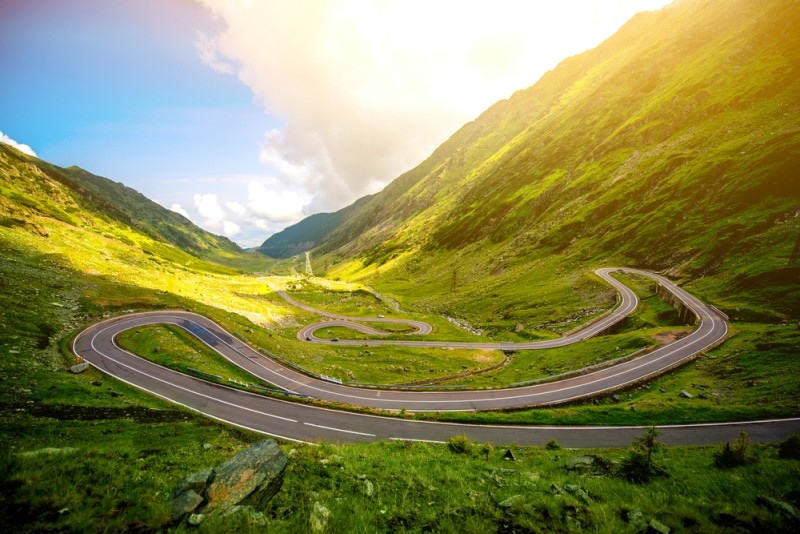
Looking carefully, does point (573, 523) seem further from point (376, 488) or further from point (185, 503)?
point (185, 503)

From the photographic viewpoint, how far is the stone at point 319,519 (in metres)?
8.74

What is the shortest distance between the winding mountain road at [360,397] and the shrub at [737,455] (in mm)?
11092

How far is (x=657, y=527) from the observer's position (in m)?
9.29

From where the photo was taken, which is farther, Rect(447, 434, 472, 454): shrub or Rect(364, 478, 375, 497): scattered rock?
Rect(447, 434, 472, 454): shrub

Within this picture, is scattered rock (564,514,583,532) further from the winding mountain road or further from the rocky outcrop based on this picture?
the winding mountain road

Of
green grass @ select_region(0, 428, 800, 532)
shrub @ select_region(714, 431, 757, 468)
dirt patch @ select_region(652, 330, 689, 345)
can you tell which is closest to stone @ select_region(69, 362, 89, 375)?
green grass @ select_region(0, 428, 800, 532)

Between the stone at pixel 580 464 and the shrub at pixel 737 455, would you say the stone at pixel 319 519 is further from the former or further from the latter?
the shrub at pixel 737 455

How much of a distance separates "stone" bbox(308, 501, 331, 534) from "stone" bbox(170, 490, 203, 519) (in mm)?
3036

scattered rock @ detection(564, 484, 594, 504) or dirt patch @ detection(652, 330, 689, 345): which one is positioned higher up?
scattered rock @ detection(564, 484, 594, 504)

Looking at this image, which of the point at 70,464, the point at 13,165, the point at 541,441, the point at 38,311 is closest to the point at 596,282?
the point at 541,441

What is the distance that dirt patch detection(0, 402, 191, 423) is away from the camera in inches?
820

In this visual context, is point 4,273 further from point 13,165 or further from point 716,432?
point 13,165

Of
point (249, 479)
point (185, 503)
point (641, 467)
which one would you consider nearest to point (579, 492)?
point (641, 467)

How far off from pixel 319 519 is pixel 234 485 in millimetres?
2928
